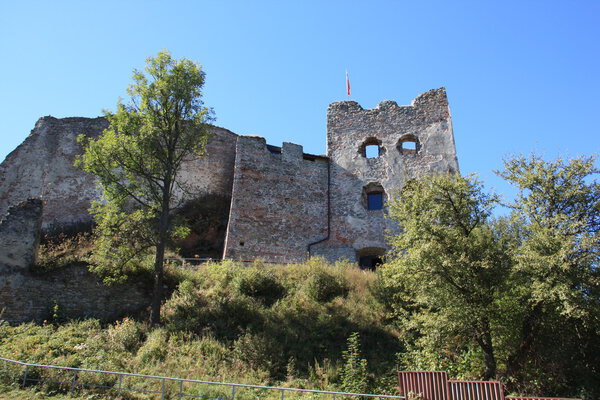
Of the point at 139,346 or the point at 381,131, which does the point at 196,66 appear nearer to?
the point at 139,346

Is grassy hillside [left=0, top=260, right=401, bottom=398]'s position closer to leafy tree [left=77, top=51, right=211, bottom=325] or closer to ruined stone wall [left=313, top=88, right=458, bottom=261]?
leafy tree [left=77, top=51, right=211, bottom=325]

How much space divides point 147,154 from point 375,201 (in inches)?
472

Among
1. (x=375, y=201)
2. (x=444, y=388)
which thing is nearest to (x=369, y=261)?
(x=375, y=201)

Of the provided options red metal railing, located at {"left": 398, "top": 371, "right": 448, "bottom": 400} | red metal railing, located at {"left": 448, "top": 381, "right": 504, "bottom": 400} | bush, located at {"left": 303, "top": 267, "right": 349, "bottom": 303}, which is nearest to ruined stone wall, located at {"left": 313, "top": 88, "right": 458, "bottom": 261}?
bush, located at {"left": 303, "top": 267, "right": 349, "bottom": 303}

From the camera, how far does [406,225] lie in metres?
13.9

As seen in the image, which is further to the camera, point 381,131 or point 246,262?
point 381,131

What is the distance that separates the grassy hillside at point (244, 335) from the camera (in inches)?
512

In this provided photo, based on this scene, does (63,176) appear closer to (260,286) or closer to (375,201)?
(260,286)

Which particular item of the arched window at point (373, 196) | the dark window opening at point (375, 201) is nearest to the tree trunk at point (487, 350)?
the dark window opening at point (375, 201)

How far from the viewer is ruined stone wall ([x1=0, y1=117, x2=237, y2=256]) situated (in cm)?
2523

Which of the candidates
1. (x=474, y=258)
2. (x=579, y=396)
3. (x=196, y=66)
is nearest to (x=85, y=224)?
(x=196, y=66)

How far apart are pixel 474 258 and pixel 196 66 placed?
38.0 ft

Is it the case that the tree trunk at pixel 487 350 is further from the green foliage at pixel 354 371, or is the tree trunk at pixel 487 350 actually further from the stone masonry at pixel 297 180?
the stone masonry at pixel 297 180

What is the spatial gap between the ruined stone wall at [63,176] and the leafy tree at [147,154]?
6.32m
